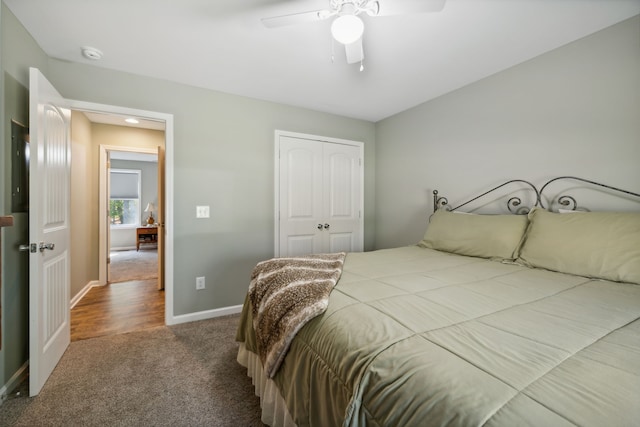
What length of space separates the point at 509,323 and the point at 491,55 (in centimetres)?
222

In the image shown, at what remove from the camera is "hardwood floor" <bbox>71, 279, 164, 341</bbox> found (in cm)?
260

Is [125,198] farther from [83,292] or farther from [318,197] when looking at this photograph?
[318,197]

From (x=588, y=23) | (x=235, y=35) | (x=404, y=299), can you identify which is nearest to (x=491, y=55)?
(x=588, y=23)

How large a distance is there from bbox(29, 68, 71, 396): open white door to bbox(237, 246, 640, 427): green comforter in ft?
5.41

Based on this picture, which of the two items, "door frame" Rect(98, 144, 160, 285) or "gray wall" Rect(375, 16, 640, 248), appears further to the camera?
"door frame" Rect(98, 144, 160, 285)

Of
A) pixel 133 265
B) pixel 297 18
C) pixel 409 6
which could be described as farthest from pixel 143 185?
pixel 409 6

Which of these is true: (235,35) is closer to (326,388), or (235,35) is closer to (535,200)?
(326,388)

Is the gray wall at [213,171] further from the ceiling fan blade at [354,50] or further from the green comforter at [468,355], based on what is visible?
→ the green comforter at [468,355]

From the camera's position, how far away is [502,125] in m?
2.44

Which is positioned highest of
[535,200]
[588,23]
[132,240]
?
[588,23]

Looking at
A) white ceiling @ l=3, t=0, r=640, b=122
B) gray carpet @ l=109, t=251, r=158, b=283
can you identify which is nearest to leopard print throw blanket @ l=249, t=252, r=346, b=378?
white ceiling @ l=3, t=0, r=640, b=122

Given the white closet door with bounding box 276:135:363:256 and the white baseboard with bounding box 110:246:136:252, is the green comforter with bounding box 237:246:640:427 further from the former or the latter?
the white baseboard with bounding box 110:246:136:252

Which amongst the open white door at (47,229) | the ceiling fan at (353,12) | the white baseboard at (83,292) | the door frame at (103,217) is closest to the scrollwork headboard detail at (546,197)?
the ceiling fan at (353,12)

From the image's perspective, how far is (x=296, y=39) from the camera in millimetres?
1993
